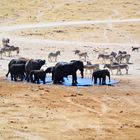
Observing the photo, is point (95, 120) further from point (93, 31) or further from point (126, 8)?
point (126, 8)

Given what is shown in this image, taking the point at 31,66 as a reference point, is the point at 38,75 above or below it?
below

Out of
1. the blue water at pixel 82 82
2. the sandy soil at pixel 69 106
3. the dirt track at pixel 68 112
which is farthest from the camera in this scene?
the blue water at pixel 82 82

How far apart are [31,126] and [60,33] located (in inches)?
1350

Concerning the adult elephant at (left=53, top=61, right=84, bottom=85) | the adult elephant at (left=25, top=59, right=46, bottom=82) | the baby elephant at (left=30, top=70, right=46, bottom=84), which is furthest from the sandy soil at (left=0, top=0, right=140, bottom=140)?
the adult elephant at (left=53, top=61, right=84, bottom=85)

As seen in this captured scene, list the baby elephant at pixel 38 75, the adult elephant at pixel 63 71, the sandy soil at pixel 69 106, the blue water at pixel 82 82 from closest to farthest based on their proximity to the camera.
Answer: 1. the sandy soil at pixel 69 106
2. the baby elephant at pixel 38 75
3. the adult elephant at pixel 63 71
4. the blue water at pixel 82 82

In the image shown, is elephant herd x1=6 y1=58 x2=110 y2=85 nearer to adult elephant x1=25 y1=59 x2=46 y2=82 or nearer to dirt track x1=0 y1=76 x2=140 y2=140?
adult elephant x1=25 y1=59 x2=46 y2=82

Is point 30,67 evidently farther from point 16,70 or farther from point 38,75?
point 38,75

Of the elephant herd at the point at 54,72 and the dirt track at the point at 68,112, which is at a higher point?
the elephant herd at the point at 54,72

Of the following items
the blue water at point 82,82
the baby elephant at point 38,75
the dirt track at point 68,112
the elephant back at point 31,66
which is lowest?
the dirt track at point 68,112

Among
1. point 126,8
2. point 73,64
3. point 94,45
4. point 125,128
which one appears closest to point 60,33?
point 94,45

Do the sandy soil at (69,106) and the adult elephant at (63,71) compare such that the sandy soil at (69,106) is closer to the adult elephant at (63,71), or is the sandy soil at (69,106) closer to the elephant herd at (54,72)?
the elephant herd at (54,72)

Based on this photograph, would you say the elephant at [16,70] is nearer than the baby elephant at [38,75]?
No

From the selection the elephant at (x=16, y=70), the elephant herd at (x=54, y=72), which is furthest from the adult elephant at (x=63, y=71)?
the elephant at (x=16, y=70)

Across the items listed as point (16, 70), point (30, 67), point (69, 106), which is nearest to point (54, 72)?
point (30, 67)
